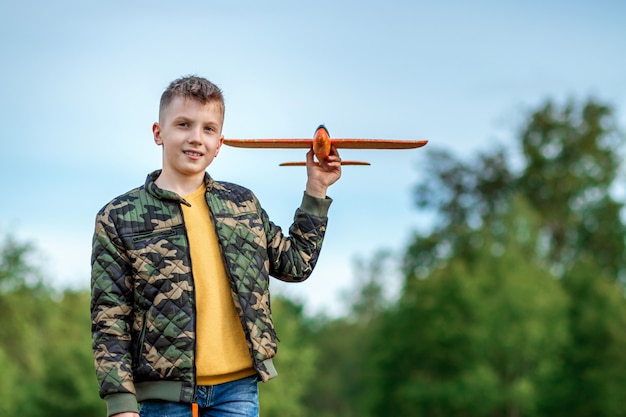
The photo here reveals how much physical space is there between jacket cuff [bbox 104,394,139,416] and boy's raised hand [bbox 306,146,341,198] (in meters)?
1.20

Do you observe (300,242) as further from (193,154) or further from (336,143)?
(193,154)

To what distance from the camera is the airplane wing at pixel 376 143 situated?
13.9ft

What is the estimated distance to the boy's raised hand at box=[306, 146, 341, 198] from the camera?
4.52m

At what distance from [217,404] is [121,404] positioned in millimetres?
379

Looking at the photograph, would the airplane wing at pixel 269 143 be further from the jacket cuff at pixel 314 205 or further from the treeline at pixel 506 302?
the treeline at pixel 506 302

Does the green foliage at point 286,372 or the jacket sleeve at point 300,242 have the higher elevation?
the jacket sleeve at point 300,242

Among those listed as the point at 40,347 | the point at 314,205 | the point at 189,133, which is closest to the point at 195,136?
the point at 189,133

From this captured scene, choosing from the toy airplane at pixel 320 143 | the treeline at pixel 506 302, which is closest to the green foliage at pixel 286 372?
the treeline at pixel 506 302

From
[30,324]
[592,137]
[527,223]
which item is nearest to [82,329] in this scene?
[30,324]

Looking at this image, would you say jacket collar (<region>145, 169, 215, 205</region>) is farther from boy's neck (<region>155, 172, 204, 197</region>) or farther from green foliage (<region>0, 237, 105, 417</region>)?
green foliage (<region>0, 237, 105, 417</region>)

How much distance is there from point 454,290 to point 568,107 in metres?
8.87

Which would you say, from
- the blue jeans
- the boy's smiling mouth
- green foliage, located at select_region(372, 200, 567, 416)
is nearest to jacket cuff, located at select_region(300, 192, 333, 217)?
the boy's smiling mouth

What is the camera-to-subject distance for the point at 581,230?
39750 millimetres

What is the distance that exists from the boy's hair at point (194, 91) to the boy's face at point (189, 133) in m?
0.02
